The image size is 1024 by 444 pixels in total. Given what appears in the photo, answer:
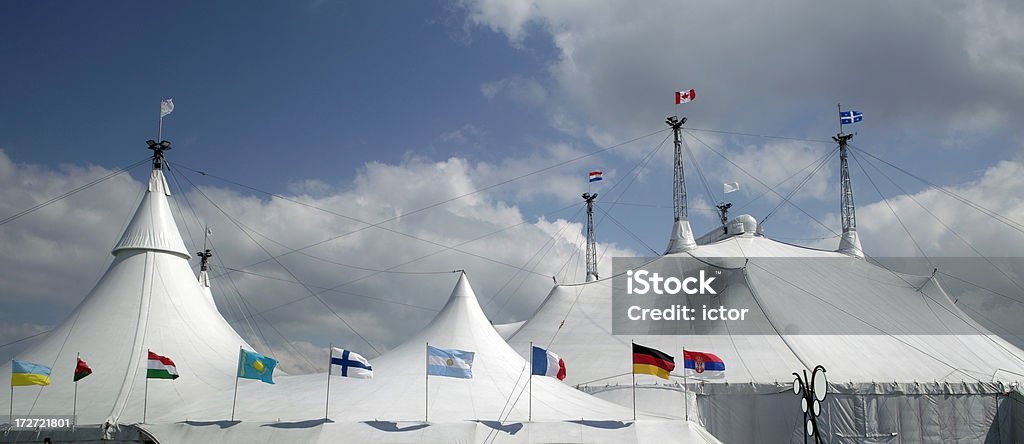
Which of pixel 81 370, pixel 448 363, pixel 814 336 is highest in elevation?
pixel 814 336

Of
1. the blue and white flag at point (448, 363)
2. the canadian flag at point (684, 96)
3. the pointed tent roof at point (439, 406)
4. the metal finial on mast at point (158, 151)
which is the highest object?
the canadian flag at point (684, 96)

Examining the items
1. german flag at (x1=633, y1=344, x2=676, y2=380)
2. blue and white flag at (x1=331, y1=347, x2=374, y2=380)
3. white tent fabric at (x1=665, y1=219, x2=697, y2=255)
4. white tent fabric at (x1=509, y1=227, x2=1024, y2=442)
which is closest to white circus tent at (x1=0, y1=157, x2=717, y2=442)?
blue and white flag at (x1=331, y1=347, x2=374, y2=380)

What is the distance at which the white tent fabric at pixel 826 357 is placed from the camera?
90.7 ft

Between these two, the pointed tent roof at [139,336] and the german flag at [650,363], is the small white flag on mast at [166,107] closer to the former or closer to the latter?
the pointed tent roof at [139,336]

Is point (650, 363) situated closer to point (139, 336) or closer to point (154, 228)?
point (139, 336)

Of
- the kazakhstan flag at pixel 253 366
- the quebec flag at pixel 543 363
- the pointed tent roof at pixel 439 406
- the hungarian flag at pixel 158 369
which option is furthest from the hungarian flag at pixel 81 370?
the quebec flag at pixel 543 363

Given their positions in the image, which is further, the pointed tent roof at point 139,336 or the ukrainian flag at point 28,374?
the pointed tent roof at point 139,336

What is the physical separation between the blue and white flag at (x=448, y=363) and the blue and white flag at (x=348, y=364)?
6.33 feet

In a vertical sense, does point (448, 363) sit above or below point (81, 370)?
above

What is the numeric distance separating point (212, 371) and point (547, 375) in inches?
436

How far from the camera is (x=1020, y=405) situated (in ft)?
89.5

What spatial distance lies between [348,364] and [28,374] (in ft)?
30.4

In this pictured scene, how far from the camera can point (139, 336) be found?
2608 centimetres

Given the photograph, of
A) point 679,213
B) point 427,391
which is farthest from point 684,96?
point 427,391
